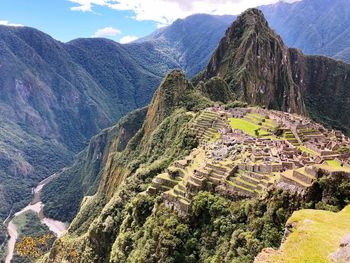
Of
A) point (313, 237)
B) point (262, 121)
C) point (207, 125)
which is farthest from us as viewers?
point (262, 121)

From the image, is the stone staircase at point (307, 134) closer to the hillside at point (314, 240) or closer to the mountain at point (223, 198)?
the mountain at point (223, 198)

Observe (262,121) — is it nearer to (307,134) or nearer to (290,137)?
(307,134)

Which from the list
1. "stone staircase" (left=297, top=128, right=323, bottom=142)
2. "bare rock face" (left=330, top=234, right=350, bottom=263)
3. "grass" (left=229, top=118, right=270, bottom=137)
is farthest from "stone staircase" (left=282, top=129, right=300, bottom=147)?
"bare rock face" (left=330, top=234, right=350, bottom=263)

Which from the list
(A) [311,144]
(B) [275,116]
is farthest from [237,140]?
(B) [275,116]

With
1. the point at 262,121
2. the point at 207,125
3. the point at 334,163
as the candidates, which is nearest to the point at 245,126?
the point at 262,121

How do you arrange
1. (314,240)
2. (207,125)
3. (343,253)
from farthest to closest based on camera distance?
(207,125) < (314,240) < (343,253)

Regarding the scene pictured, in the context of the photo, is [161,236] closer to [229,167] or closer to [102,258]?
[229,167]

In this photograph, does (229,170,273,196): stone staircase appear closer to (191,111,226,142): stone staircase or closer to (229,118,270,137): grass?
(229,118,270,137): grass
